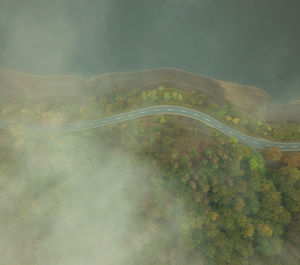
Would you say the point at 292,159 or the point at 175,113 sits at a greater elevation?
the point at 175,113

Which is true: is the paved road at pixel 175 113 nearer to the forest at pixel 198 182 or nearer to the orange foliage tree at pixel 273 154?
the forest at pixel 198 182

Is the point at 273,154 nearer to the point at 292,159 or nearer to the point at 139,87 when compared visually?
the point at 292,159

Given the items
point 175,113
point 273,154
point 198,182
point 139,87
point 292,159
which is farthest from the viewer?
point 139,87

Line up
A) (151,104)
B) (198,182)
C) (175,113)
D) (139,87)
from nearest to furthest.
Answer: (198,182) → (175,113) → (151,104) → (139,87)

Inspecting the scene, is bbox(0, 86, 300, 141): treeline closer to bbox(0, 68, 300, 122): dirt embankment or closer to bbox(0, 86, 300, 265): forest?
bbox(0, 86, 300, 265): forest

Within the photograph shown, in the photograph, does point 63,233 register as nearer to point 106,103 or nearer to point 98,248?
point 98,248

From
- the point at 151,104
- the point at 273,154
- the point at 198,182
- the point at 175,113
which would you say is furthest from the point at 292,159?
the point at 151,104

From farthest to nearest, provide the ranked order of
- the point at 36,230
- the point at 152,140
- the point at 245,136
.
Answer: the point at 245,136
the point at 152,140
the point at 36,230

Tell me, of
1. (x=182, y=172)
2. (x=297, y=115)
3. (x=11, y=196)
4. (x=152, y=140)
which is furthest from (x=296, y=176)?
(x=11, y=196)
